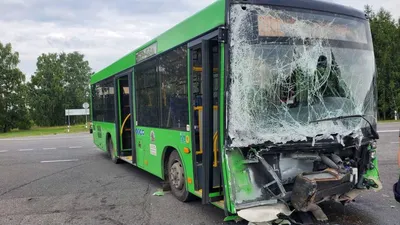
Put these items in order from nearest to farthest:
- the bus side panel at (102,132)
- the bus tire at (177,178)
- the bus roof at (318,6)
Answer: the bus roof at (318,6) < the bus tire at (177,178) < the bus side panel at (102,132)

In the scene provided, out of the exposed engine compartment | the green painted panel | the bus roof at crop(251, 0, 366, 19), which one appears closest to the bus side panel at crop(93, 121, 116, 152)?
the green painted panel

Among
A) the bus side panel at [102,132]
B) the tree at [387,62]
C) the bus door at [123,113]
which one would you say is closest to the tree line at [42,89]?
the bus side panel at [102,132]

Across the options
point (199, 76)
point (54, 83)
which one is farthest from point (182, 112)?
point (54, 83)

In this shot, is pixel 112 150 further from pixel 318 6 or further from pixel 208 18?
pixel 318 6

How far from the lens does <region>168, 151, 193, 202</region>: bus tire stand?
595 centimetres

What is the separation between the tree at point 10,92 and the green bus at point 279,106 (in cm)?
5066

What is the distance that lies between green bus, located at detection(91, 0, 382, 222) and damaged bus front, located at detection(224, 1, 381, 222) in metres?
0.01

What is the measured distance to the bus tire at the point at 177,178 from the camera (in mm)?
5953

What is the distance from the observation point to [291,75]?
4410 millimetres

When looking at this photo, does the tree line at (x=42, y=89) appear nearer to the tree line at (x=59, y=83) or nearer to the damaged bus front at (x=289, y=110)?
the tree line at (x=59, y=83)

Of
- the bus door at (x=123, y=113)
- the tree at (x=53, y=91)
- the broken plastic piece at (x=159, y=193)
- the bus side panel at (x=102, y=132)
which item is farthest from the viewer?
the tree at (x=53, y=91)

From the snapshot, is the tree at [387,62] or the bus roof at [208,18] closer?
the bus roof at [208,18]

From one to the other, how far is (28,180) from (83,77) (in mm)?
62038

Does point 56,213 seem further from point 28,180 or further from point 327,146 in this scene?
point 327,146
